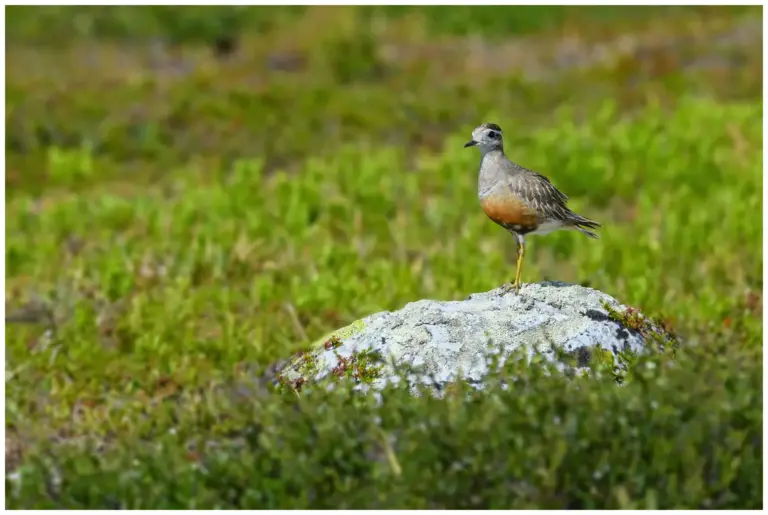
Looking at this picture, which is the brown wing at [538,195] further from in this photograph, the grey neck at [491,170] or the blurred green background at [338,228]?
the blurred green background at [338,228]

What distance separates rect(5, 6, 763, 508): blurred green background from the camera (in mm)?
5758

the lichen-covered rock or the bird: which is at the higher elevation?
the bird

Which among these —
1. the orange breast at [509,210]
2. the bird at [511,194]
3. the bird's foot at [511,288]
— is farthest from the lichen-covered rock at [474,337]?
the orange breast at [509,210]

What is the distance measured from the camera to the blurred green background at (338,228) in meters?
5.76

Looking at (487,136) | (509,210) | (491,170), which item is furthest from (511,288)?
(487,136)

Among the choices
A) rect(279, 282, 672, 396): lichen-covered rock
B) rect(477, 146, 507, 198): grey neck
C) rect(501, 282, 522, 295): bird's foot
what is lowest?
rect(279, 282, 672, 396): lichen-covered rock

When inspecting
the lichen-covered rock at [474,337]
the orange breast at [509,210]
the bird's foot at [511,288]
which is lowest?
the lichen-covered rock at [474,337]

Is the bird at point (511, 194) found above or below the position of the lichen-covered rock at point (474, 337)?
above

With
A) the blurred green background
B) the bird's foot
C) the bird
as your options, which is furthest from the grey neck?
the blurred green background

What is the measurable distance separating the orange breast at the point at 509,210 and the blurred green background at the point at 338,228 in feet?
3.85

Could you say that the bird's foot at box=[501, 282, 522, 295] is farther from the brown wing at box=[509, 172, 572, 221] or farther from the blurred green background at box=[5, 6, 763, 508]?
the blurred green background at box=[5, 6, 763, 508]

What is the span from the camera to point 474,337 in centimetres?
672

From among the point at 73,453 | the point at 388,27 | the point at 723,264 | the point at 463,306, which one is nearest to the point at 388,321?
the point at 463,306

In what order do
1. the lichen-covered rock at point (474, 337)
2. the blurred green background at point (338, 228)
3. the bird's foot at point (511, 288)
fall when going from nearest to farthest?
the blurred green background at point (338, 228)
the lichen-covered rock at point (474, 337)
the bird's foot at point (511, 288)
